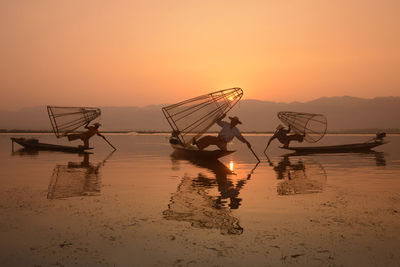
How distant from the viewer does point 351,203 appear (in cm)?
992

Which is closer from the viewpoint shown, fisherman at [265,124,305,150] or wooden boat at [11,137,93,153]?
wooden boat at [11,137,93,153]

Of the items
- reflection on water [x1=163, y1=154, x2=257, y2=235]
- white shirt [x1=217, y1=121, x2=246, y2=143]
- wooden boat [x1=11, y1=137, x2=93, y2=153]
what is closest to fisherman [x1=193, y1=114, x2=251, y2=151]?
white shirt [x1=217, y1=121, x2=246, y2=143]

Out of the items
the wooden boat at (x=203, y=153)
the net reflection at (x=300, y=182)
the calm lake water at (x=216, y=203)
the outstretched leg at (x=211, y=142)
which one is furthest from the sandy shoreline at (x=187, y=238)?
the outstretched leg at (x=211, y=142)

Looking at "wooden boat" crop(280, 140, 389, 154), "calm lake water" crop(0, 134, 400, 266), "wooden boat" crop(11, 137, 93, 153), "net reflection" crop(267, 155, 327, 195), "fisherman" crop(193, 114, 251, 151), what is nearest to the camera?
"calm lake water" crop(0, 134, 400, 266)

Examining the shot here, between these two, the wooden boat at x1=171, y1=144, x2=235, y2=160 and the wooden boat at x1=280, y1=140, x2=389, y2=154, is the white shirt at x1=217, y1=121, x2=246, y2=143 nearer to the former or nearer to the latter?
the wooden boat at x1=171, y1=144, x2=235, y2=160

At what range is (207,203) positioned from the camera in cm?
966

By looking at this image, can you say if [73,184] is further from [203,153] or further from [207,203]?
[203,153]

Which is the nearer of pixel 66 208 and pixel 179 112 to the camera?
pixel 66 208

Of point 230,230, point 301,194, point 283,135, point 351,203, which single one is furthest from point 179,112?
point 230,230

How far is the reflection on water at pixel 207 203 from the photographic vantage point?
24.8 feet

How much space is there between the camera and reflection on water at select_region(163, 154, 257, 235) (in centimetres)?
757

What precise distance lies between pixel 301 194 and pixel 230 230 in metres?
4.95

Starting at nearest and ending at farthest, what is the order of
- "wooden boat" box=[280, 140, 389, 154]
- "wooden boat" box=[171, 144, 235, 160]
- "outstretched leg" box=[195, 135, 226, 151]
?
1. "wooden boat" box=[171, 144, 235, 160]
2. "outstretched leg" box=[195, 135, 226, 151]
3. "wooden boat" box=[280, 140, 389, 154]

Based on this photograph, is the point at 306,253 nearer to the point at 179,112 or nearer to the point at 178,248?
the point at 178,248
